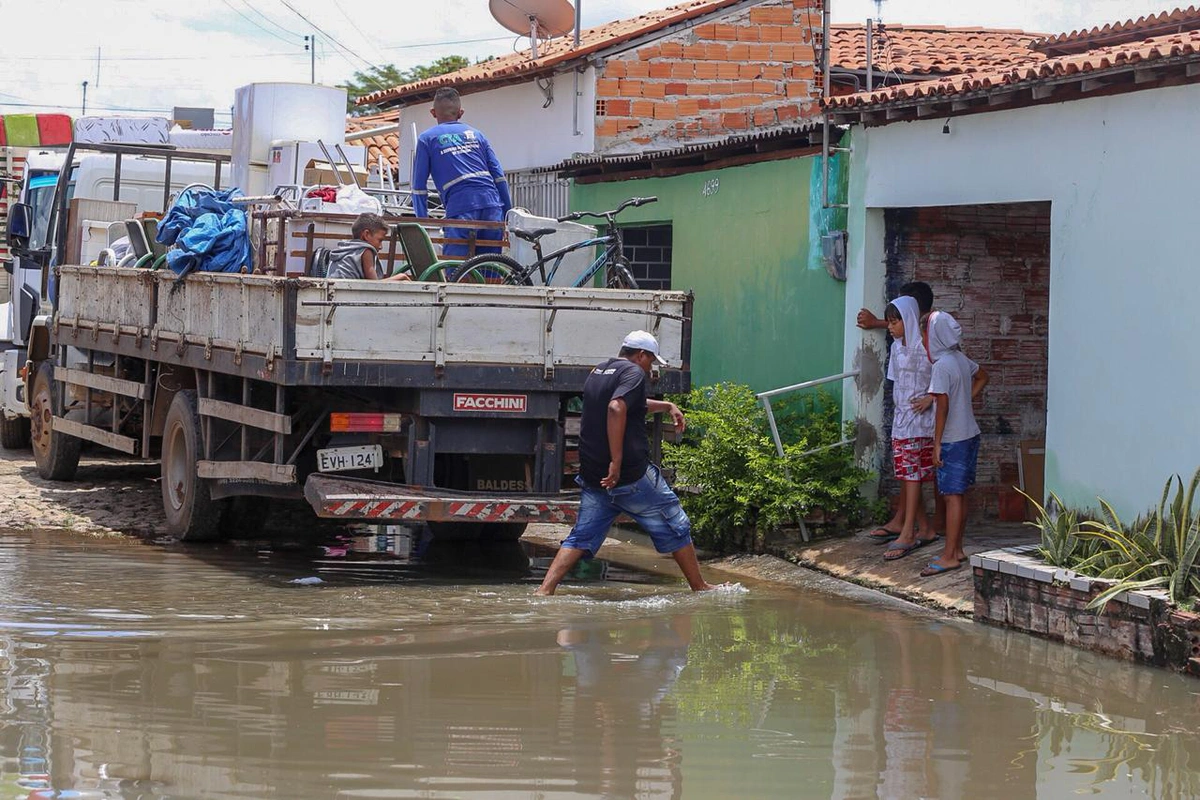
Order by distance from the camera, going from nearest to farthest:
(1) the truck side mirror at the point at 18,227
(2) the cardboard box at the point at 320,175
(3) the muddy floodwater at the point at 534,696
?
(3) the muddy floodwater at the point at 534,696
(2) the cardboard box at the point at 320,175
(1) the truck side mirror at the point at 18,227

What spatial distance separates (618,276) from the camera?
1157 centimetres

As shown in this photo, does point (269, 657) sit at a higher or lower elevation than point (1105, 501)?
lower

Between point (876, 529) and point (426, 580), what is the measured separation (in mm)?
3297

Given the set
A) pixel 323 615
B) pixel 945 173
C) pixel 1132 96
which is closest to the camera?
pixel 323 615

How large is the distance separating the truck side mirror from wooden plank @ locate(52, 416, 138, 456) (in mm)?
2180

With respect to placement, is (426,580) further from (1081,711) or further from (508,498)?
(1081,711)

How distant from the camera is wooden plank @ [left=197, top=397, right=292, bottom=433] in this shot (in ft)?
32.7

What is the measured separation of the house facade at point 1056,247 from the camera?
9281mm

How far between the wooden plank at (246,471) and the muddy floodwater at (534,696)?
624mm

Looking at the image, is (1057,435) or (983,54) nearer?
(1057,435)

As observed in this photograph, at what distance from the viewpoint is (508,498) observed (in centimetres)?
995

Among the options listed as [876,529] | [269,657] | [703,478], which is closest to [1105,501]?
[876,529]

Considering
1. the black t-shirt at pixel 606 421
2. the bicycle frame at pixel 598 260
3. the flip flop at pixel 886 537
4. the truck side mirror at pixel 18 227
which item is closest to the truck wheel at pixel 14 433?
the truck side mirror at pixel 18 227

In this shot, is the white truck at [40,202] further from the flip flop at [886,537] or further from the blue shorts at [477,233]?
the flip flop at [886,537]
